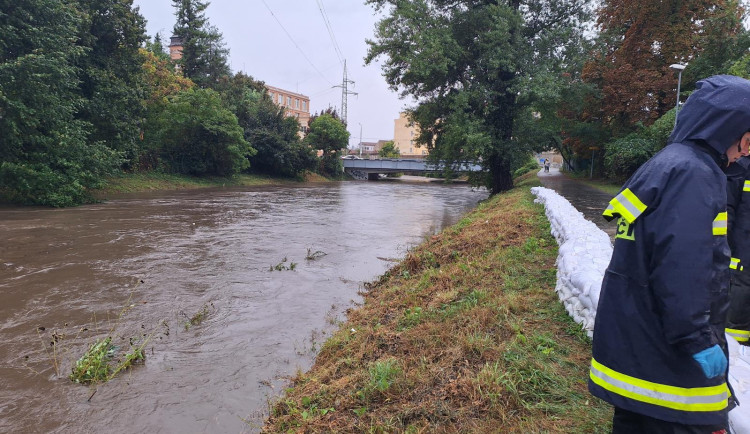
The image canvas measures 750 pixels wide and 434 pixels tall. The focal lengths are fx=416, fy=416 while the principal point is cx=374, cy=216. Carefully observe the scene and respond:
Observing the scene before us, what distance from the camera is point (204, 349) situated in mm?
4805

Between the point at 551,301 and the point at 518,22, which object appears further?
the point at 518,22

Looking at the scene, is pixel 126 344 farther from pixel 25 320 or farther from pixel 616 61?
pixel 616 61

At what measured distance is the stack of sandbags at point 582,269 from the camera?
141 inches

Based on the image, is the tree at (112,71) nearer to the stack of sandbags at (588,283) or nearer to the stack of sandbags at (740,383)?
the stack of sandbags at (588,283)

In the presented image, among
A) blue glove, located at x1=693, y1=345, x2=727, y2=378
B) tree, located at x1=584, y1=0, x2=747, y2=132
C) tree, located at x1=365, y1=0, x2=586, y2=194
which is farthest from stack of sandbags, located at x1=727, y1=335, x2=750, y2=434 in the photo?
tree, located at x1=584, y1=0, x2=747, y2=132

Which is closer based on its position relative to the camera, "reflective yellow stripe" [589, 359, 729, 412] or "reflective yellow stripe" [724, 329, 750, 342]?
"reflective yellow stripe" [589, 359, 729, 412]

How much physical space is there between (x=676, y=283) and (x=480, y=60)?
1590 centimetres

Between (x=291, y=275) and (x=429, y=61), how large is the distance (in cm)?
1076

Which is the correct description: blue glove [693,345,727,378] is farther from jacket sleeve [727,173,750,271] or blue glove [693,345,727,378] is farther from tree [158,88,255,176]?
tree [158,88,255,176]

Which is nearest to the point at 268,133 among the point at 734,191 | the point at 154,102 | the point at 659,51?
the point at 154,102

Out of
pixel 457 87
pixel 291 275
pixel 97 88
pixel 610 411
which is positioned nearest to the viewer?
pixel 610 411

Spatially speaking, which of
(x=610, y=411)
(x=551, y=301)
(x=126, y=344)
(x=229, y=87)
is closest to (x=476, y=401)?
(x=610, y=411)

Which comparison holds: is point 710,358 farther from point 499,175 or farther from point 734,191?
point 499,175

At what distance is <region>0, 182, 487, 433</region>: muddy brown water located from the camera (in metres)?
3.69
